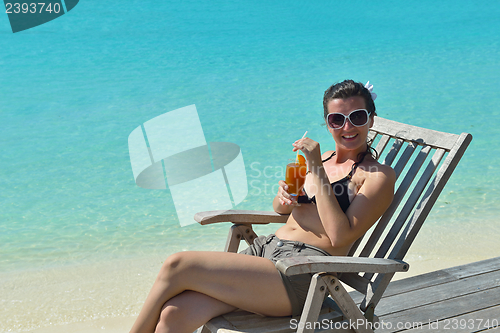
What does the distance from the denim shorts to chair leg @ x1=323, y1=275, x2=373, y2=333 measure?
21 centimetres

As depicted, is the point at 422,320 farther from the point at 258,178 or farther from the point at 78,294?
the point at 258,178

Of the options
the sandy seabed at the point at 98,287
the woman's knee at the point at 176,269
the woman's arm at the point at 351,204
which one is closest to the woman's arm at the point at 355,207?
the woman's arm at the point at 351,204

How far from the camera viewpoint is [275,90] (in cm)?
1127

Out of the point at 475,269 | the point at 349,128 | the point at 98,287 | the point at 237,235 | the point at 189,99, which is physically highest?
the point at 349,128

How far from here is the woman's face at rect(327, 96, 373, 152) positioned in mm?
2391

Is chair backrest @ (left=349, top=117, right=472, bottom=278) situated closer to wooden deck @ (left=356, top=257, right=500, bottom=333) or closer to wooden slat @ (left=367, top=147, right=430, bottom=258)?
wooden slat @ (left=367, top=147, right=430, bottom=258)

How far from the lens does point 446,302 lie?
270 cm

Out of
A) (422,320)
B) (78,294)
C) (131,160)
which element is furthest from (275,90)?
(422,320)

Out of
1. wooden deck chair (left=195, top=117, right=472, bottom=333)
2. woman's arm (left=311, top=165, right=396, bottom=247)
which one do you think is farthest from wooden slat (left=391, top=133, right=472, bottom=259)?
woman's arm (left=311, top=165, right=396, bottom=247)

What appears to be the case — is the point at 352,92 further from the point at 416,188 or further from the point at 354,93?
the point at 416,188

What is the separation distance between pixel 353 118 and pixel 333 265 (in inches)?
33.3

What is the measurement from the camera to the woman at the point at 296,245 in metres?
1.99

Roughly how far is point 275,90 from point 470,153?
5.21 m

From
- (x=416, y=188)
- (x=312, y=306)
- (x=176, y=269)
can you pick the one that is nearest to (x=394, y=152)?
(x=416, y=188)
